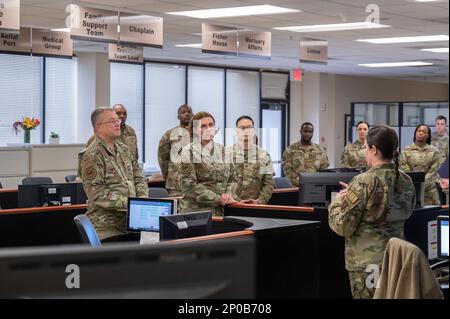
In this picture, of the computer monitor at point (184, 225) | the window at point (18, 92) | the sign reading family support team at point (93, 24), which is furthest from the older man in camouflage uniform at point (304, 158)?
the computer monitor at point (184, 225)

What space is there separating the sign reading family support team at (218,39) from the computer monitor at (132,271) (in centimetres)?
863

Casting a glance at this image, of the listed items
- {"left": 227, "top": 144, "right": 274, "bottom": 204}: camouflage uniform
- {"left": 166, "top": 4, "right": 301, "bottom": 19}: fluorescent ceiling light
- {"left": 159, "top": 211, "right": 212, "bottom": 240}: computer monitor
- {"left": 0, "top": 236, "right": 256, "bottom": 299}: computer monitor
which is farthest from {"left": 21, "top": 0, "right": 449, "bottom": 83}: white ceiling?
{"left": 0, "top": 236, "right": 256, "bottom": 299}: computer monitor

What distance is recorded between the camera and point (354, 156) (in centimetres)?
1119

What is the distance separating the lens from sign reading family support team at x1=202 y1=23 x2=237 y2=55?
9.84 m

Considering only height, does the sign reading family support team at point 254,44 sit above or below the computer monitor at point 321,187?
above

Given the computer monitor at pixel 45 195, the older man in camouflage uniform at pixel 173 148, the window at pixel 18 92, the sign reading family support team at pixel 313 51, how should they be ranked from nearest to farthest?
the computer monitor at pixel 45 195 < the older man in camouflage uniform at pixel 173 148 < the sign reading family support team at pixel 313 51 < the window at pixel 18 92

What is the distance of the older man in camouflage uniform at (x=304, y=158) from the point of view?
33.4 feet

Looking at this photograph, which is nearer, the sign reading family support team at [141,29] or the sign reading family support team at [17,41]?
the sign reading family support team at [141,29]

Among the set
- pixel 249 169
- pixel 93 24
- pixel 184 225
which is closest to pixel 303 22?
pixel 93 24

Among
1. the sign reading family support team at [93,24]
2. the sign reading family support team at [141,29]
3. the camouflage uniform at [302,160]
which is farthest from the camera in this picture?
the camouflage uniform at [302,160]

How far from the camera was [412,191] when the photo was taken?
4488 mm

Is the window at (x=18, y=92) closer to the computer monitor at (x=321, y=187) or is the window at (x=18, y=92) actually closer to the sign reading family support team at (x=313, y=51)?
the sign reading family support team at (x=313, y=51)

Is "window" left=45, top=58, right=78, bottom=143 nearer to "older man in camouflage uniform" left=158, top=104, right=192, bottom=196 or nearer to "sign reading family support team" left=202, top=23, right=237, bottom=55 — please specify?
"older man in camouflage uniform" left=158, top=104, right=192, bottom=196
